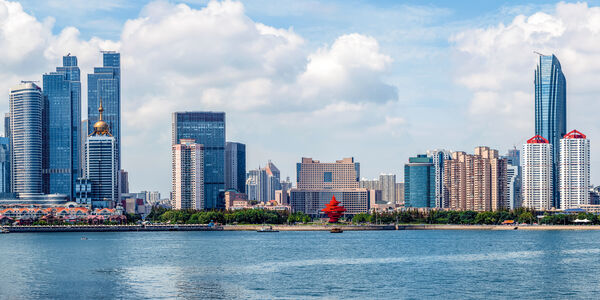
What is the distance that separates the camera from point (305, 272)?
81438mm

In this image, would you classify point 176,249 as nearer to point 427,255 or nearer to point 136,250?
point 136,250

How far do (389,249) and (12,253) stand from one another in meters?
52.1

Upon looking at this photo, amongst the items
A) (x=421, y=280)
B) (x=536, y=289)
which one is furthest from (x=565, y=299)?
Result: (x=421, y=280)

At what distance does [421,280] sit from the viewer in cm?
7519

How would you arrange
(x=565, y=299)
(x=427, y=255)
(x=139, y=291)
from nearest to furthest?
(x=565, y=299) < (x=139, y=291) < (x=427, y=255)

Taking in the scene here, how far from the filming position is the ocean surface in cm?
6638

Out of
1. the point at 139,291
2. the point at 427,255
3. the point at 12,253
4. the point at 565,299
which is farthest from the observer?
the point at 12,253

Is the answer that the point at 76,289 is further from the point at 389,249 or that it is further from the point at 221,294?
the point at 389,249

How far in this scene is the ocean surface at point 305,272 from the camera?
218 feet

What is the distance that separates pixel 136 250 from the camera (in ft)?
385

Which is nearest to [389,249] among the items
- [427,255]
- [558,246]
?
[427,255]

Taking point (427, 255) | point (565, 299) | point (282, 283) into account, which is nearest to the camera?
point (565, 299)

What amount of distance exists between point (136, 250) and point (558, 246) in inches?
2418

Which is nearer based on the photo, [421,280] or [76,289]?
[76,289]
